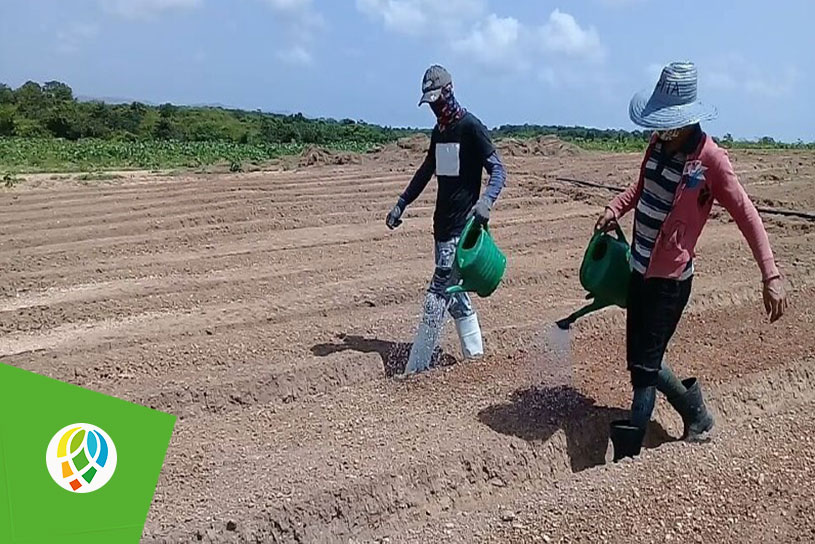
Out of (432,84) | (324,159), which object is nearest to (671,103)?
(432,84)

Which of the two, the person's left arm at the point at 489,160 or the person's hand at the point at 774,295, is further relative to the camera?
the person's left arm at the point at 489,160

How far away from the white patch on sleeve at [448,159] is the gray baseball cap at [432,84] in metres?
0.29

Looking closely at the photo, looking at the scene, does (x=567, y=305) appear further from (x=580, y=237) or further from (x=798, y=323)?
(x=580, y=237)

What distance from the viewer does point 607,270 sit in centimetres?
419

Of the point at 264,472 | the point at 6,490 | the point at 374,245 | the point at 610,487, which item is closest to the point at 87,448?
the point at 6,490

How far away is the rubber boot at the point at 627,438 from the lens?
415 centimetres

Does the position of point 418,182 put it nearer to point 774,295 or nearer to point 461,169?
point 461,169

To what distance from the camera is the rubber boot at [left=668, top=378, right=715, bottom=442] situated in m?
4.29

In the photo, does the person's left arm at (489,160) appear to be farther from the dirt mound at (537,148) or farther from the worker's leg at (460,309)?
the dirt mound at (537,148)

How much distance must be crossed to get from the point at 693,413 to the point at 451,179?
71.9 inches

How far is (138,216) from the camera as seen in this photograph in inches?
491

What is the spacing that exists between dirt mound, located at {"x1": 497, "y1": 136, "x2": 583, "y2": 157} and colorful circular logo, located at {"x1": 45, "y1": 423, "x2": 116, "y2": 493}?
21.8 metres

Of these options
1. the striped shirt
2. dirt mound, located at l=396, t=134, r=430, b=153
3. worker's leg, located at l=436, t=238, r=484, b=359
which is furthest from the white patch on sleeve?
dirt mound, located at l=396, t=134, r=430, b=153

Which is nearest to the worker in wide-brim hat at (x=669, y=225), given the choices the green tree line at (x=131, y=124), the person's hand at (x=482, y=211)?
the person's hand at (x=482, y=211)
